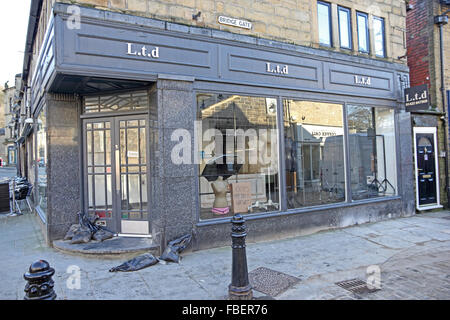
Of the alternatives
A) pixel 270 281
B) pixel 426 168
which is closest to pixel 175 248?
pixel 270 281

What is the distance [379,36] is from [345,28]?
1370mm

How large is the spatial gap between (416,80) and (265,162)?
287 inches

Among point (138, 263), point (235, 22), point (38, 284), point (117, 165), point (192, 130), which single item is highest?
point (235, 22)

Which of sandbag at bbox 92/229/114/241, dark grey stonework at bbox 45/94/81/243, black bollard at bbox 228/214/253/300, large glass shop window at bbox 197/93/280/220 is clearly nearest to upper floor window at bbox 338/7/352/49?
large glass shop window at bbox 197/93/280/220

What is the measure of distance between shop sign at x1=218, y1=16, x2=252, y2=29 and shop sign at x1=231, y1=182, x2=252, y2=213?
11.6 ft

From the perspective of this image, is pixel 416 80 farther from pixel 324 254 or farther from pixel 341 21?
pixel 324 254

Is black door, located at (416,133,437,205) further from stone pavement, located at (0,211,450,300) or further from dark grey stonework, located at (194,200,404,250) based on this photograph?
stone pavement, located at (0,211,450,300)

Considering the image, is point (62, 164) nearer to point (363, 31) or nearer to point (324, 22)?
point (324, 22)

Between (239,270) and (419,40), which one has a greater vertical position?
(419,40)

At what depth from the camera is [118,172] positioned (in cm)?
673

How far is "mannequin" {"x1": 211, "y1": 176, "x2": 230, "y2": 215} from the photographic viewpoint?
677 centimetres

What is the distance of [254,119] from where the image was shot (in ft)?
24.0

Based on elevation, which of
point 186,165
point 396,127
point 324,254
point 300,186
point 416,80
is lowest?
point 324,254

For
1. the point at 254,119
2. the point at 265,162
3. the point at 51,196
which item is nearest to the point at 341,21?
the point at 254,119
